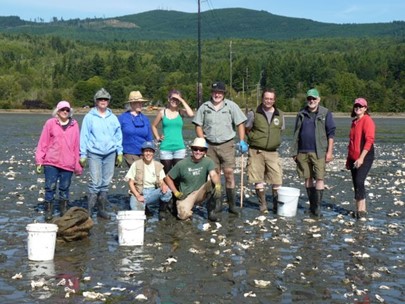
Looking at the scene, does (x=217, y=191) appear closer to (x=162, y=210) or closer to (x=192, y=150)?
(x=192, y=150)

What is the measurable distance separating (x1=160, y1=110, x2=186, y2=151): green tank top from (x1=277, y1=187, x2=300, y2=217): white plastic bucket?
222 cm

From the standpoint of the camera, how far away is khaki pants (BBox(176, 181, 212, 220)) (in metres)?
12.1

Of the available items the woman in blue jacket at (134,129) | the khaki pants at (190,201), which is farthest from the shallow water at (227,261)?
the woman in blue jacket at (134,129)

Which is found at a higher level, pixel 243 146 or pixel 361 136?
pixel 361 136

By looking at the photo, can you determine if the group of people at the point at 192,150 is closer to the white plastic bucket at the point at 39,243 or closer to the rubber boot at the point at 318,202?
the rubber boot at the point at 318,202

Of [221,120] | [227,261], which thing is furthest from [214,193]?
[227,261]

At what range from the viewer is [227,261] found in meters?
9.28

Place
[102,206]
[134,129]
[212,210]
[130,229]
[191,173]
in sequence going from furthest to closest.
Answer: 1. [134,129]
2. [102,206]
3. [212,210]
4. [191,173]
5. [130,229]

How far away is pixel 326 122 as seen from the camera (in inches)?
504

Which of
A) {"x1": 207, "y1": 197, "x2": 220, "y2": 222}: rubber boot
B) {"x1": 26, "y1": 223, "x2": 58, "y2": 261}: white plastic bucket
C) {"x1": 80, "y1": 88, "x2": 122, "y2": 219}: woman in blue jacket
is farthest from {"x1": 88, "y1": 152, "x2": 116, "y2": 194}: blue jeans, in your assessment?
{"x1": 26, "y1": 223, "x2": 58, "y2": 261}: white plastic bucket

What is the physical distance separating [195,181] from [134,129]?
5.66 feet

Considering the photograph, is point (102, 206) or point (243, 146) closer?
point (102, 206)

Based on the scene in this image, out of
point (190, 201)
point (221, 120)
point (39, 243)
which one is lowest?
point (190, 201)

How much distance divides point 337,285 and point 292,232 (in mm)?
3194
